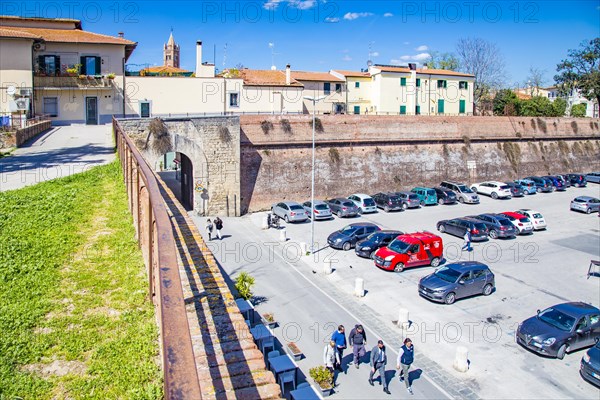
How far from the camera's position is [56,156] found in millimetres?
21016

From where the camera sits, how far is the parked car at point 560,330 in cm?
1592

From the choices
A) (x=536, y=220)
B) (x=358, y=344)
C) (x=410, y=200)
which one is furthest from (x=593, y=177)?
(x=358, y=344)

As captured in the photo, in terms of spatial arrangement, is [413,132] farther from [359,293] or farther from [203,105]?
[359,293]

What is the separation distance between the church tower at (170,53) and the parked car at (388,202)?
246 feet

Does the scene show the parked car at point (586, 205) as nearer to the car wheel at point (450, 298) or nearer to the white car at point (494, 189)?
the white car at point (494, 189)

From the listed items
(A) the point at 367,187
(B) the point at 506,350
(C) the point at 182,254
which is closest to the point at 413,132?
(A) the point at 367,187

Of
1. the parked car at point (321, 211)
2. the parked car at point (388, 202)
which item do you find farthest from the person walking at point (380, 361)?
the parked car at point (388, 202)

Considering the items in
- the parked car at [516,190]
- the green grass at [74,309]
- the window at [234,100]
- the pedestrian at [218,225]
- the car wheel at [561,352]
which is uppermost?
the window at [234,100]

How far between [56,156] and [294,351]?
13.5 m

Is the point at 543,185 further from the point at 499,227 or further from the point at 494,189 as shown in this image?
the point at 499,227

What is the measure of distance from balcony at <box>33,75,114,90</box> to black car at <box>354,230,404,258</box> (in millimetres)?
21544

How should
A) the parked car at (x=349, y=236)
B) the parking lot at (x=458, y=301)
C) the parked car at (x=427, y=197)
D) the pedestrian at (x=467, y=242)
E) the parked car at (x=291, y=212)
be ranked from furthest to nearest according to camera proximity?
the parked car at (x=427, y=197)
the parked car at (x=291, y=212)
the pedestrian at (x=467, y=242)
the parked car at (x=349, y=236)
the parking lot at (x=458, y=301)

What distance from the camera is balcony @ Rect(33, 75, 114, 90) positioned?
3325cm

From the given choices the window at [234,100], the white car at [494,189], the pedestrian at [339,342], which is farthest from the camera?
the white car at [494,189]
